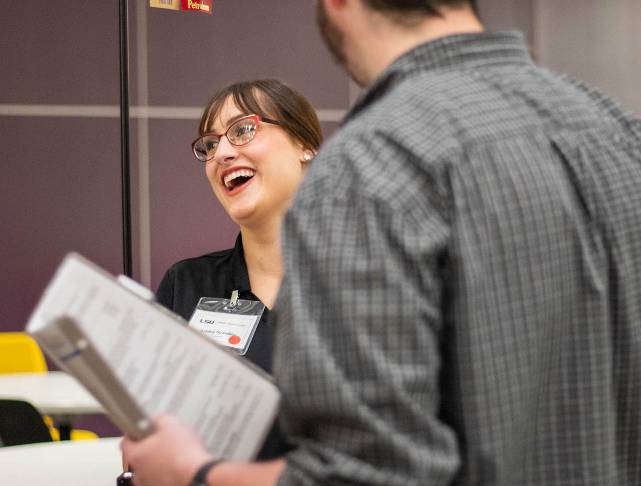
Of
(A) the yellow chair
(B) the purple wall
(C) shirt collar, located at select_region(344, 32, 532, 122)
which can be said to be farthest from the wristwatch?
(B) the purple wall

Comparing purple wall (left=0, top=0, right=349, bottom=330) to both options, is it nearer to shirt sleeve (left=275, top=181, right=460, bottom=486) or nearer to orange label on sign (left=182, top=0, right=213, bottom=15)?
orange label on sign (left=182, top=0, right=213, bottom=15)

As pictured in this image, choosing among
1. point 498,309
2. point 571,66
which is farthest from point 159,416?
point 571,66

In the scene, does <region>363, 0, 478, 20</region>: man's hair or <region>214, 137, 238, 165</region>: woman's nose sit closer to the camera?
<region>363, 0, 478, 20</region>: man's hair

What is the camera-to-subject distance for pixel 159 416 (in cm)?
86

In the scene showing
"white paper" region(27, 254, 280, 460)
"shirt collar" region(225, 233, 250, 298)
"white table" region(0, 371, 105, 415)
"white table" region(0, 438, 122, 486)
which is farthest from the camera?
"white table" region(0, 371, 105, 415)

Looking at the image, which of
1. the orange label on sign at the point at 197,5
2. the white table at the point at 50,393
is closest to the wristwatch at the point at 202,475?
the white table at the point at 50,393

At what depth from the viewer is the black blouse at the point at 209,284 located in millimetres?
1883

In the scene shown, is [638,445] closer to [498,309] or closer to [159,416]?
[498,309]

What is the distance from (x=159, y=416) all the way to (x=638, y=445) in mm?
539

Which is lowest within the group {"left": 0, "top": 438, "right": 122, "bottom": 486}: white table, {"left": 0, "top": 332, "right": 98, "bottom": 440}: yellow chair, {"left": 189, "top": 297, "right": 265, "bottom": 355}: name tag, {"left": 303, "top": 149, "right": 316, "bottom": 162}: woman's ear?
{"left": 0, "top": 332, "right": 98, "bottom": 440}: yellow chair

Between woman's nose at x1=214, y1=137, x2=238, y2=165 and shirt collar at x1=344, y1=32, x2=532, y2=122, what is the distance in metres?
1.11

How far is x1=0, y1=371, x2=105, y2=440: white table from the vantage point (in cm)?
279

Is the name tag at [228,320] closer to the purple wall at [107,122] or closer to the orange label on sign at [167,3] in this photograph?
the orange label on sign at [167,3]

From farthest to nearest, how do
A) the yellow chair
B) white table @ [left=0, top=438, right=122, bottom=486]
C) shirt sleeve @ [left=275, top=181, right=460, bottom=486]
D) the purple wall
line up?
the purple wall < the yellow chair < white table @ [left=0, top=438, right=122, bottom=486] < shirt sleeve @ [left=275, top=181, right=460, bottom=486]
